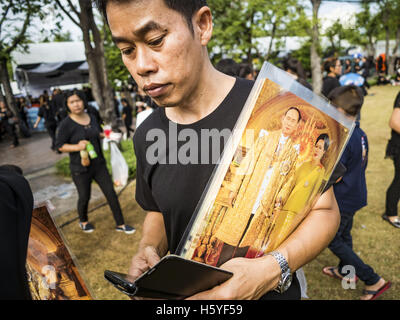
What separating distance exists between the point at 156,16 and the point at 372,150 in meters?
7.39

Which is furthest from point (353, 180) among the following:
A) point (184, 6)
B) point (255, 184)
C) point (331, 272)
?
point (184, 6)

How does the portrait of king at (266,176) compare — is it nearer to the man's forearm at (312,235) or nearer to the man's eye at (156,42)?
the man's forearm at (312,235)

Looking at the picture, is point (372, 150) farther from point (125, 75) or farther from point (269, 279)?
point (125, 75)

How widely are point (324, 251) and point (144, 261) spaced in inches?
115

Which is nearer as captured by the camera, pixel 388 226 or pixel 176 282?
pixel 176 282

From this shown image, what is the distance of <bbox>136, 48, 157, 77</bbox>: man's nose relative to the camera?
1047 millimetres

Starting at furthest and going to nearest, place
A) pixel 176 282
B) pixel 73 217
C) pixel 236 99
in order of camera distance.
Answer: pixel 73 217 < pixel 236 99 < pixel 176 282

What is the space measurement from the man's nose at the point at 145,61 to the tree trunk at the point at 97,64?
6562 mm

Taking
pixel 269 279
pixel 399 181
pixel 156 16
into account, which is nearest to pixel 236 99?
pixel 156 16

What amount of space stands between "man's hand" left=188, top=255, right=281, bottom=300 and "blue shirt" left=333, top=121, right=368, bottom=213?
2024 millimetres

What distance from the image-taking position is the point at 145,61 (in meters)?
1.05

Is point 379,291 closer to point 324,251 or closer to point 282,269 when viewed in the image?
point 324,251

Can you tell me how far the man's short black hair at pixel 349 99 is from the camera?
3066 millimetres
